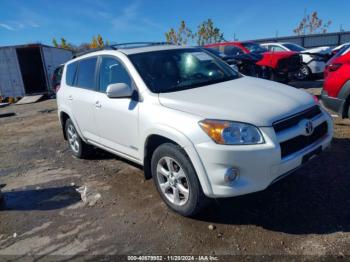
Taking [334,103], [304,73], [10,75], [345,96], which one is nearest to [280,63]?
[304,73]

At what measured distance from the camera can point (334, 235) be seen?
2.83 meters

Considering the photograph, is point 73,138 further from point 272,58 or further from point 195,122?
point 272,58

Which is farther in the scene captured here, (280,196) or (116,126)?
(116,126)

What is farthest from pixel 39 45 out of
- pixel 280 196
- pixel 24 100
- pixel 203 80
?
pixel 280 196

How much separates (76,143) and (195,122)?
3371mm

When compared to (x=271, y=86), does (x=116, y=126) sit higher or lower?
lower

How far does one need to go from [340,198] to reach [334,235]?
701 mm

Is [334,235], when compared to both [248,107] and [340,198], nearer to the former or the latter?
[340,198]

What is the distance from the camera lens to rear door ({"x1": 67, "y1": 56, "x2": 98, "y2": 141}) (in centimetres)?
459

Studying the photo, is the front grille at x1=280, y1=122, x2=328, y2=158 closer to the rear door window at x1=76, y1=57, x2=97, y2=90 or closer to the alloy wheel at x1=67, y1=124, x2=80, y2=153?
the rear door window at x1=76, y1=57, x2=97, y2=90

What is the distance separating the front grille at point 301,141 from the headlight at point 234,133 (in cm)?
28

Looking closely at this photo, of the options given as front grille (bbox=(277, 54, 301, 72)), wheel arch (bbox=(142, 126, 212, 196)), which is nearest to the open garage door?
front grille (bbox=(277, 54, 301, 72))

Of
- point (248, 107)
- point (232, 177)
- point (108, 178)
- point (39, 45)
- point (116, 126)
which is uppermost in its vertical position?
point (39, 45)

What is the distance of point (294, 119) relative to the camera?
3.07 meters
